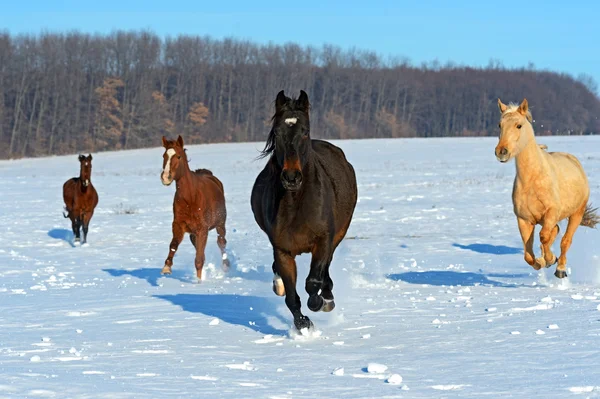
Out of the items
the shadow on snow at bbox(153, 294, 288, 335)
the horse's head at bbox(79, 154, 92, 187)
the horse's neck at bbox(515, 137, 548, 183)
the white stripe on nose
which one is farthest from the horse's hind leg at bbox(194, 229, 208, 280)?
the horse's head at bbox(79, 154, 92, 187)

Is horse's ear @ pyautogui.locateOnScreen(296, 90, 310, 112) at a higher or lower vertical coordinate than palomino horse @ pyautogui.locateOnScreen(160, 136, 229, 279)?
higher

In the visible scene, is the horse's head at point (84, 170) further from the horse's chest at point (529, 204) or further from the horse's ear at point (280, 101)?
the horse's ear at point (280, 101)

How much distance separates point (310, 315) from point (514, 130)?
3111mm

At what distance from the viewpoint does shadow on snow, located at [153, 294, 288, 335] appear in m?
7.50

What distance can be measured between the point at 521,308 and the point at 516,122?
254cm

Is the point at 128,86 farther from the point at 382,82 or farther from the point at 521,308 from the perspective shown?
the point at 521,308

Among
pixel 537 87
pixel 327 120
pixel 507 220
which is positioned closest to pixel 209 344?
pixel 507 220

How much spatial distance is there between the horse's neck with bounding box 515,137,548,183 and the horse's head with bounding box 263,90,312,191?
3.57 m

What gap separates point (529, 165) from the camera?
9352mm

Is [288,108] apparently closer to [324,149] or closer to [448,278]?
[324,149]

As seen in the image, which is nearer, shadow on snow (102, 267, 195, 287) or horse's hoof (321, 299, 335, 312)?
horse's hoof (321, 299, 335, 312)

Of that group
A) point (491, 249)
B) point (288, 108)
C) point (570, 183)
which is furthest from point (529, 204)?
point (491, 249)

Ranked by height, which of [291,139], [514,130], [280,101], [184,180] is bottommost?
[184,180]

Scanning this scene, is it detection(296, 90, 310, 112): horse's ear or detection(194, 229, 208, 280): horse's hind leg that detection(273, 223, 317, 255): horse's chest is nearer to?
detection(296, 90, 310, 112): horse's ear
